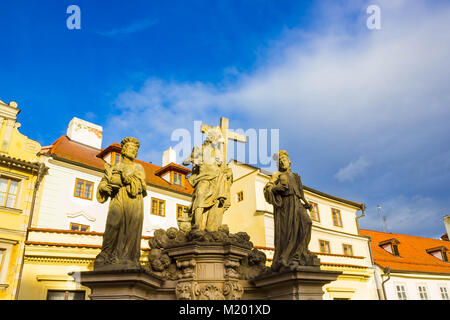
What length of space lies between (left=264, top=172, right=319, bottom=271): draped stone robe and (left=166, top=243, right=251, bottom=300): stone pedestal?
79 cm

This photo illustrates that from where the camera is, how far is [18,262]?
15.6 m

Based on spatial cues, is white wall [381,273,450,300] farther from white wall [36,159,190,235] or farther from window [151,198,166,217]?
white wall [36,159,190,235]

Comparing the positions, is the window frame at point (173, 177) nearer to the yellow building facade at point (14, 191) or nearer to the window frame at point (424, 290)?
the yellow building facade at point (14, 191)

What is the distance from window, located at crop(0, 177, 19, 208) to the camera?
677 inches

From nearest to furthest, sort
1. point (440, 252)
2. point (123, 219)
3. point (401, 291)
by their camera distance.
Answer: point (123, 219) → point (401, 291) → point (440, 252)

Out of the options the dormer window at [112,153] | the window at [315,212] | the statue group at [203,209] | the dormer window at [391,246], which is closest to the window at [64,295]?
the statue group at [203,209]

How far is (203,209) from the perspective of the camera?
7926mm

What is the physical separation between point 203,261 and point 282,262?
58.1 inches

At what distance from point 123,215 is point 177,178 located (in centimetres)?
2101

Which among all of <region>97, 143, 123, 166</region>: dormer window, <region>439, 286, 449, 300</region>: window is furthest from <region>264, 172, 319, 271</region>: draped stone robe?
<region>439, 286, 449, 300</region>: window

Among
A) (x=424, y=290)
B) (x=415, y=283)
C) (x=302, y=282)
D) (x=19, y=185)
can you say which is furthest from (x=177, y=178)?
(x=302, y=282)

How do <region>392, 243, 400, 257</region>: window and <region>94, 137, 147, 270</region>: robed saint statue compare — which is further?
<region>392, 243, 400, 257</region>: window

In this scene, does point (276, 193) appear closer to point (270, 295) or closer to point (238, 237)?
point (238, 237)

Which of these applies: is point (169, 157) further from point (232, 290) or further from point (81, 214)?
point (232, 290)
